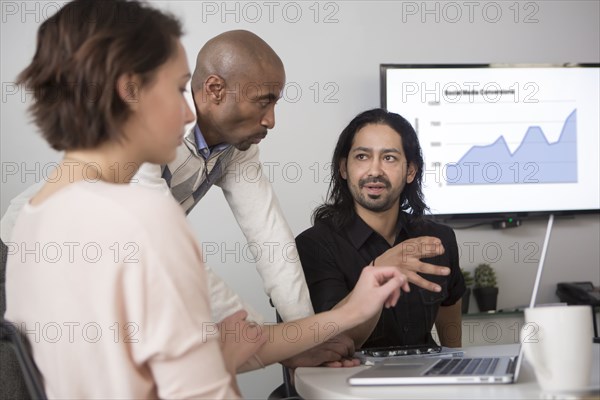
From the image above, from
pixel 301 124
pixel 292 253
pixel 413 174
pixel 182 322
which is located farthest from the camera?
pixel 301 124

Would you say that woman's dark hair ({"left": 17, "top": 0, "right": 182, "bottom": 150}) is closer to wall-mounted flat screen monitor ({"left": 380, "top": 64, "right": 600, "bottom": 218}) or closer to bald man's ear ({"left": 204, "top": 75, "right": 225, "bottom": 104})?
bald man's ear ({"left": 204, "top": 75, "right": 225, "bottom": 104})

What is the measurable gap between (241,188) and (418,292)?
2.06 feet

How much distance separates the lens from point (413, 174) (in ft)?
9.08

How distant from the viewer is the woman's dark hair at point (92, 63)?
0.95 meters

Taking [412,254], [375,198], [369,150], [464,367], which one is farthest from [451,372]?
[369,150]

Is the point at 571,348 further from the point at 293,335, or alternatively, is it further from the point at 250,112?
the point at 250,112

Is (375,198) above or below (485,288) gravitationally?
above

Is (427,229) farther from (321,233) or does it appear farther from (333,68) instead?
(333,68)

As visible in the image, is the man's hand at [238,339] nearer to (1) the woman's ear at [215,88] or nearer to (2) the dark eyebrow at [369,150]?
(1) the woman's ear at [215,88]

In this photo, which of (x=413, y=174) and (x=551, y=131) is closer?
(x=413, y=174)

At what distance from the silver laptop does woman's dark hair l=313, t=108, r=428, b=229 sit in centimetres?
127

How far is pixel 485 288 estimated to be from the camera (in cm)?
329

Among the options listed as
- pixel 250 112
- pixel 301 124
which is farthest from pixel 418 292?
pixel 301 124

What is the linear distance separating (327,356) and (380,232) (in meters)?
1.03
